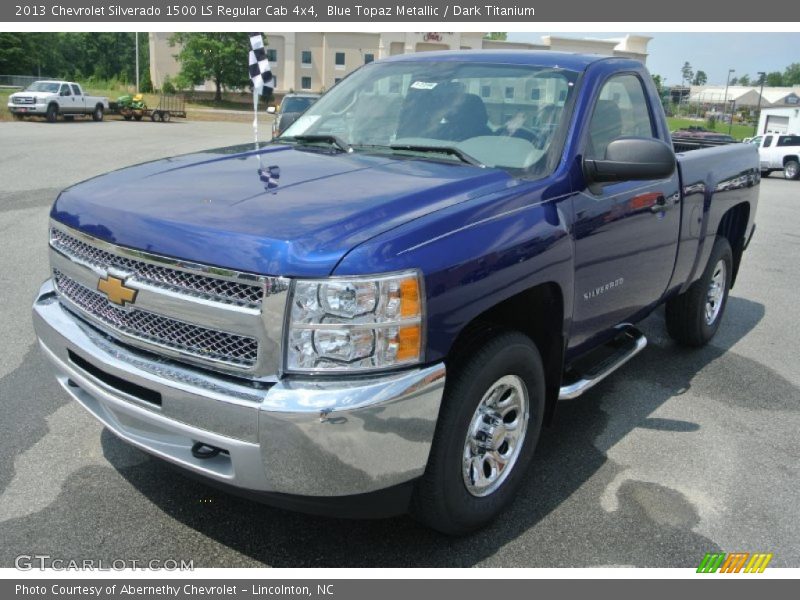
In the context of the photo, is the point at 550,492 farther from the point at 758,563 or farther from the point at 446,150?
the point at 446,150

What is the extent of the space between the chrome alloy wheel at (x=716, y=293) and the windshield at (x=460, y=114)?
260cm

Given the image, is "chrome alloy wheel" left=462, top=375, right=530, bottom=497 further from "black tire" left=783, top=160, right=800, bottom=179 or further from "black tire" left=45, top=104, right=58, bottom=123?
"black tire" left=45, top=104, right=58, bottom=123

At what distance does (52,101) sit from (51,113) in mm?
525

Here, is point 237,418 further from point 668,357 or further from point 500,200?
point 668,357

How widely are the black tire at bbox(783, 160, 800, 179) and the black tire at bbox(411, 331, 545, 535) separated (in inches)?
1161

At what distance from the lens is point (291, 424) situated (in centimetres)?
230

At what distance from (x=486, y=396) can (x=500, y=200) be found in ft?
2.54

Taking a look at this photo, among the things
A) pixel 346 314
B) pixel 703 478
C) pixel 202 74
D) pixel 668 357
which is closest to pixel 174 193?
pixel 346 314

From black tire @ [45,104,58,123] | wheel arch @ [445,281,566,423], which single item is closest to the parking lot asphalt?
wheel arch @ [445,281,566,423]

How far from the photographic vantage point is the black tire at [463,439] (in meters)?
2.66

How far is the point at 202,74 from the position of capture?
72562 millimetres

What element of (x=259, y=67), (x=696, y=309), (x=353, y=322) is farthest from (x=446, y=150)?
(x=259, y=67)

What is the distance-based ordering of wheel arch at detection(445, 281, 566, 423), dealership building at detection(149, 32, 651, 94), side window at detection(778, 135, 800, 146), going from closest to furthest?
wheel arch at detection(445, 281, 566, 423) → side window at detection(778, 135, 800, 146) → dealership building at detection(149, 32, 651, 94)

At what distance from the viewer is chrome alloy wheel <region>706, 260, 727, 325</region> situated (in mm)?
5617
